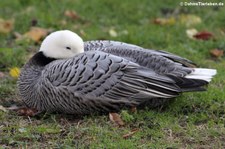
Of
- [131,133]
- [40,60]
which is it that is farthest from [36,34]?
[131,133]

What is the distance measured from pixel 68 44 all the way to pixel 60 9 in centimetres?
389

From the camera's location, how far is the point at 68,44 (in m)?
6.14

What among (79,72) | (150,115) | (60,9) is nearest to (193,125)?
(150,115)

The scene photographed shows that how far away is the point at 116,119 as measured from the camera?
5730 mm

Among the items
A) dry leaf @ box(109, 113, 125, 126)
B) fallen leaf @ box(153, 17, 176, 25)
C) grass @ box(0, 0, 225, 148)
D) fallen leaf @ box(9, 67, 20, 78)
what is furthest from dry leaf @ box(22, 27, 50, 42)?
dry leaf @ box(109, 113, 125, 126)

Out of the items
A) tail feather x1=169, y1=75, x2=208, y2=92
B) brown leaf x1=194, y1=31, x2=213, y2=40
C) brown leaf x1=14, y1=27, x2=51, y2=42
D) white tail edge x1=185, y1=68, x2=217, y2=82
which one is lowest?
brown leaf x1=194, y1=31, x2=213, y2=40

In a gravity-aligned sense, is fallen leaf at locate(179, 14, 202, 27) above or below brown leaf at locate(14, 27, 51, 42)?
below

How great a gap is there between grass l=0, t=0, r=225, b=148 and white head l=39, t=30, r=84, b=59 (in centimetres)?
67

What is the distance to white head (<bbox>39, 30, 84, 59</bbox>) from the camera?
6133 mm

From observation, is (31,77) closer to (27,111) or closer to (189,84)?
(27,111)

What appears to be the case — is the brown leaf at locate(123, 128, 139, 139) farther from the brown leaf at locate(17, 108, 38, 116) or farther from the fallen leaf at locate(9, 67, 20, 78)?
the fallen leaf at locate(9, 67, 20, 78)

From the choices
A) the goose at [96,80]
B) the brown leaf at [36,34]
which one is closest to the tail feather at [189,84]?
the goose at [96,80]

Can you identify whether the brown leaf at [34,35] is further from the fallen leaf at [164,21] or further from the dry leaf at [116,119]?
the dry leaf at [116,119]

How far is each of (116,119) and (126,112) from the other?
0.42ft
